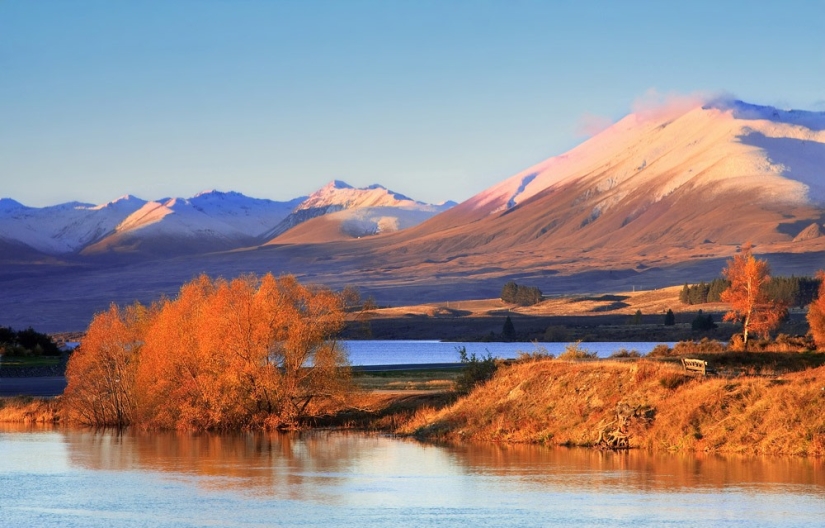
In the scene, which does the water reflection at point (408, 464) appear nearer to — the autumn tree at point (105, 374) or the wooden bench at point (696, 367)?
the wooden bench at point (696, 367)

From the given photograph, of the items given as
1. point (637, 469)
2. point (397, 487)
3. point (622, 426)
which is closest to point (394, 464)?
point (397, 487)

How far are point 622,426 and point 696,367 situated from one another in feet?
13.8

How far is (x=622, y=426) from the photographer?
136 feet

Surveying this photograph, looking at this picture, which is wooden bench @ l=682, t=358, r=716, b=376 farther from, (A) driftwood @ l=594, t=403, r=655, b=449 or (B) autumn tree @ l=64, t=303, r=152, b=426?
(B) autumn tree @ l=64, t=303, r=152, b=426

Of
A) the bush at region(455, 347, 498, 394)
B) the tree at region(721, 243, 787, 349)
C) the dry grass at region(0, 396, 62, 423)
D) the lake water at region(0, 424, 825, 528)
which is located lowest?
the lake water at region(0, 424, 825, 528)

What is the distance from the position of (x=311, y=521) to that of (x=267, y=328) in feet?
76.5

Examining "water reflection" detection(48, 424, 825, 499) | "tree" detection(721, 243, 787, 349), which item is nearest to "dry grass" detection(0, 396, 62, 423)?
"water reflection" detection(48, 424, 825, 499)

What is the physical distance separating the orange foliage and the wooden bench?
49.8ft

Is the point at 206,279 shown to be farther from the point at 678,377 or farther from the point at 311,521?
the point at 311,521

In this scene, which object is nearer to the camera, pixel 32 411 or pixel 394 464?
pixel 394 464

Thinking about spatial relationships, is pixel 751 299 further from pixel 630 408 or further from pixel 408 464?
pixel 408 464

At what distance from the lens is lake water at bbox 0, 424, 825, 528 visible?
95.1 feet

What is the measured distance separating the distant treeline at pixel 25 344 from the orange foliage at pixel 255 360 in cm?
4907

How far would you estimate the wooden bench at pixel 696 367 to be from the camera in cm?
4281
